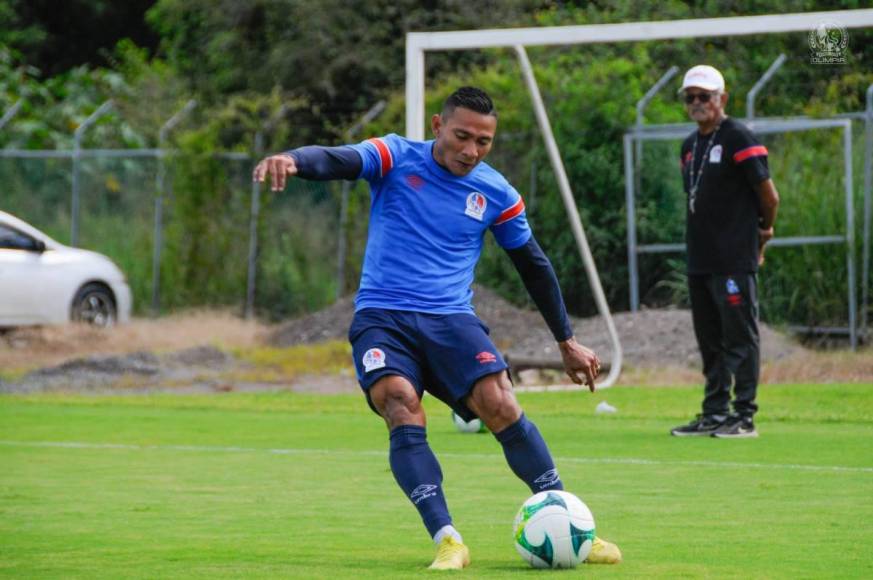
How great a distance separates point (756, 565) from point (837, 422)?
6.78 metres

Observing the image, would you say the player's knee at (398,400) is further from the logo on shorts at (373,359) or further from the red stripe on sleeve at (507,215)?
the red stripe on sleeve at (507,215)

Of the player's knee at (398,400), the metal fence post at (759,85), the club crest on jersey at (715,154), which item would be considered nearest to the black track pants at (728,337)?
the club crest on jersey at (715,154)

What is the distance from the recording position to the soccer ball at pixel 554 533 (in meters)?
6.28

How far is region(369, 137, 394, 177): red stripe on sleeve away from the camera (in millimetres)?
6809

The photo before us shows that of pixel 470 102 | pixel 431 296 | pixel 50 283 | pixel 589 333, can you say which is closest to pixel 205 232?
pixel 50 283

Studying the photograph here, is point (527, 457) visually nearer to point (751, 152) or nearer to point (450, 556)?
point (450, 556)

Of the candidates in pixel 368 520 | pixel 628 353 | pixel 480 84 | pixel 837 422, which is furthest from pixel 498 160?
pixel 368 520

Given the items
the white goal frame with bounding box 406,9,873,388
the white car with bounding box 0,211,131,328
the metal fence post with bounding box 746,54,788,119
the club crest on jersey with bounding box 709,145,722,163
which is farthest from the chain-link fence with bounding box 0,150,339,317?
the club crest on jersey with bounding box 709,145,722,163

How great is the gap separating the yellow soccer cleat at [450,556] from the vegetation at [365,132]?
1299 cm

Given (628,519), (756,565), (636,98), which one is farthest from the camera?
(636,98)

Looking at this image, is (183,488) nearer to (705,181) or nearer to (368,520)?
(368,520)

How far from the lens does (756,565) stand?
6.29 meters

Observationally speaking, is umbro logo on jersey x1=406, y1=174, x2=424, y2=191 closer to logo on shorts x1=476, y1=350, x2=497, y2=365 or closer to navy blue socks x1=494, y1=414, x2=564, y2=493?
logo on shorts x1=476, y1=350, x2=497, y2=365

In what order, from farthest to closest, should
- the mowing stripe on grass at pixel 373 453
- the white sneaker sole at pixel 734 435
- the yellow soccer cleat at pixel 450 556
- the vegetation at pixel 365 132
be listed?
the vegetation at pixel 365 132 < the white sneaker sole at pixel 734 435 < the mowing stripe on grass at pixel 373 453 < the yellow soccer cleat at pixel 450 556
